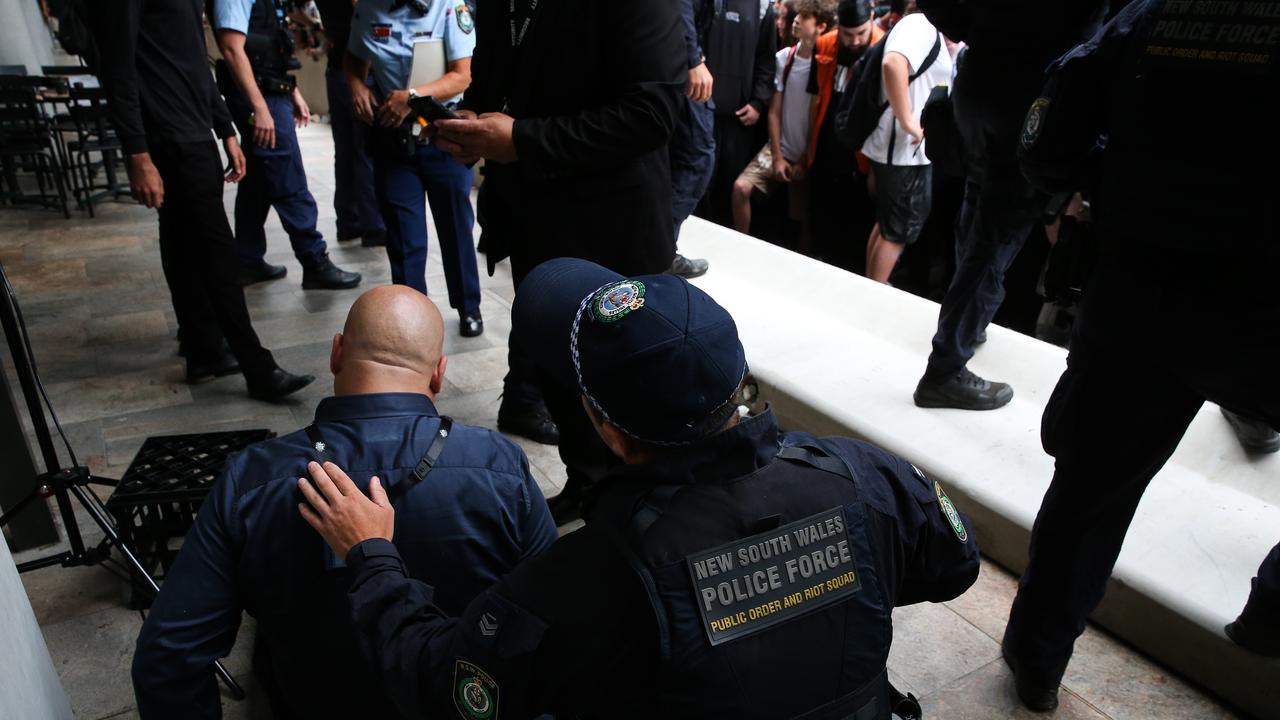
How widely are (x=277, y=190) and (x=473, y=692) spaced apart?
459cm

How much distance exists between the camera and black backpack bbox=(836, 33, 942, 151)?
14.5ft

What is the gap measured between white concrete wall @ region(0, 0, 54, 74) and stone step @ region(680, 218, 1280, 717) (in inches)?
469

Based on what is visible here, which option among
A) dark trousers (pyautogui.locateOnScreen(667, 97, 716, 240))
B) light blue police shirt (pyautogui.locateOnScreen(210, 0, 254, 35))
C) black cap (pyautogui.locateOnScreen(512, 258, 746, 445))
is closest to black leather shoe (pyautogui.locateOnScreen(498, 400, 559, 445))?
dark trousers (pyautogui.locateOnScreen(667, 97, 716, 240))

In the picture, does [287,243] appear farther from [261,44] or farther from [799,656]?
[799,656]

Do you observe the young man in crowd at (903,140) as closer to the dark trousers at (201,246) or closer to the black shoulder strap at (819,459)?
the dark trousers at (201,246)

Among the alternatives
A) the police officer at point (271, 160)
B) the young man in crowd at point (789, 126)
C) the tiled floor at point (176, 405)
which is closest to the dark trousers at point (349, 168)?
the tiled floor at point (176, 405)

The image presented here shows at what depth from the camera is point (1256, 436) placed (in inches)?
111

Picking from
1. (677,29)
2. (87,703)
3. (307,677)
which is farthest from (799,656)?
(87,703)

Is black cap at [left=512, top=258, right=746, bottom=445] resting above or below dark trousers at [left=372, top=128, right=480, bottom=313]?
above

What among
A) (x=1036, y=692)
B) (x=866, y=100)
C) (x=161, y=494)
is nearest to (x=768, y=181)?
(x=866, y=100)

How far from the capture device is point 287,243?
614cm

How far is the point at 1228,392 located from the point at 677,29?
1531 mm

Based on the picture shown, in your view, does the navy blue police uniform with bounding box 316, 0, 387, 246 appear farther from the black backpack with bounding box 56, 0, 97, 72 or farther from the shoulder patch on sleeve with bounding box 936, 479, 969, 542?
the shoulder patch on sleeve with bounding box 936, 479, 969, 542

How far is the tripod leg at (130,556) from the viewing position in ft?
6.91
